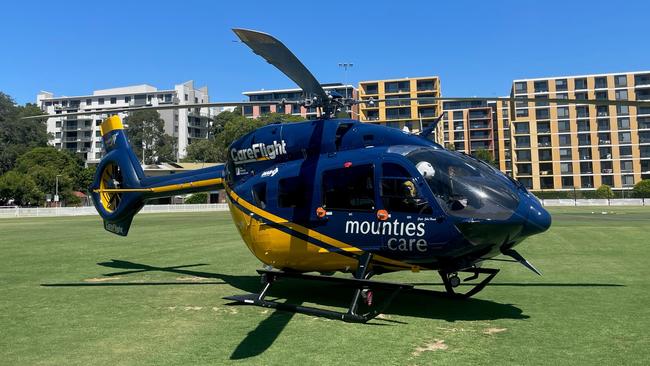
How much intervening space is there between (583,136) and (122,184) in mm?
109513

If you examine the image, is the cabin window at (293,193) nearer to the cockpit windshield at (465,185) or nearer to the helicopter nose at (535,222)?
the cockpit windshield at (465,185)

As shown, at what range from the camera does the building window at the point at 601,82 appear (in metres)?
105

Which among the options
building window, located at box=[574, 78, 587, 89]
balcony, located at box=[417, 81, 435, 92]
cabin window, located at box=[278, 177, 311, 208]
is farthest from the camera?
balcony, located at box=[417, 81, 435, 92]

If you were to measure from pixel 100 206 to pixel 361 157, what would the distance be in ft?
28.0

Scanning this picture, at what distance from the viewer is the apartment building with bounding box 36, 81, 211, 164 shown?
13212 centimetres

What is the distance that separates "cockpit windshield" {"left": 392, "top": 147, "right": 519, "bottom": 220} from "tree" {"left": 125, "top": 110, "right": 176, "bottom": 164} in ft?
391

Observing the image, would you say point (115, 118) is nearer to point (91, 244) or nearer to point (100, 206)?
point (100, 206)

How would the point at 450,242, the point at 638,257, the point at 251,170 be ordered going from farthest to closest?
the point at 638,257
the point at 251,170
the point at 450,242

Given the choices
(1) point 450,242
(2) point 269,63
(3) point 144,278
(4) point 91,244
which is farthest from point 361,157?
(4) point 91,244

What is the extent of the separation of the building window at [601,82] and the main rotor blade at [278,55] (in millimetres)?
116563

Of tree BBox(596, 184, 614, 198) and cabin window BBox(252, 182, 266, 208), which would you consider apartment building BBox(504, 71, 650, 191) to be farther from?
cabin window BBox(252, 182, 266, 208)

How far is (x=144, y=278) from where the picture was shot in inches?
464

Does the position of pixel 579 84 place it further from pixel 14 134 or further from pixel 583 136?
pixel 14 134

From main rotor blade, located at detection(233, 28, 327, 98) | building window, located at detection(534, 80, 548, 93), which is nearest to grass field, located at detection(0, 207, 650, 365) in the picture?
main rotor blade, located at detection(233, 28, 327, 98)
